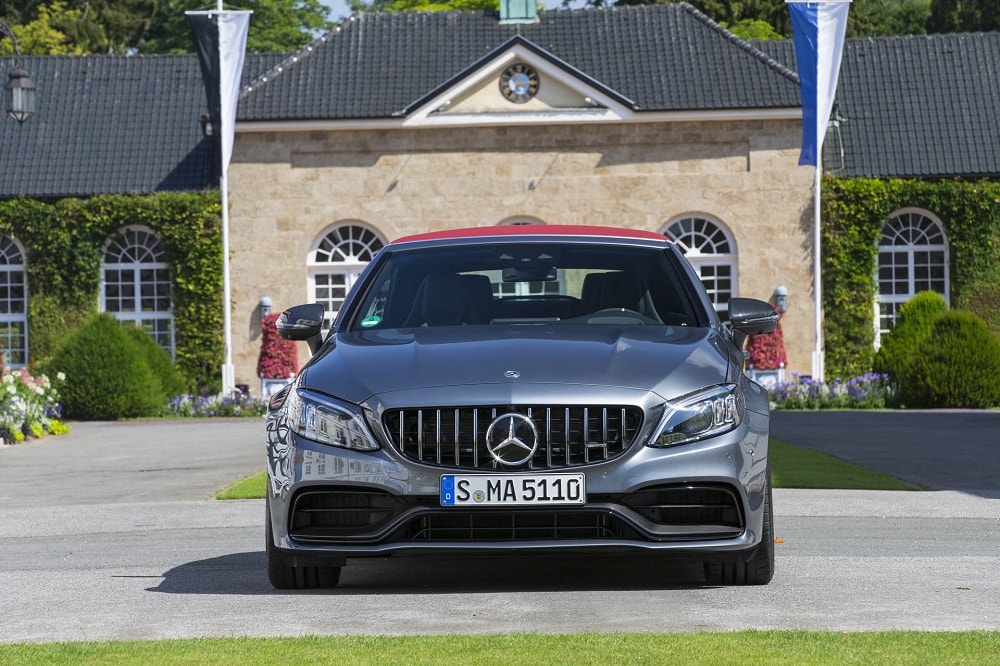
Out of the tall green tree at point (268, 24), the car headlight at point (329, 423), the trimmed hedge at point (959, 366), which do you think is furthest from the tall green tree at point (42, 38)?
the car headlight at point (329, 423)

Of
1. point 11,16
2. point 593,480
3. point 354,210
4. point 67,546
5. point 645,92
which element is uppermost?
point 11,16

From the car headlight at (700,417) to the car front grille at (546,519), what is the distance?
0.64ft

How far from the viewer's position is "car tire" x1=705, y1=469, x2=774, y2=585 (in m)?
6.52

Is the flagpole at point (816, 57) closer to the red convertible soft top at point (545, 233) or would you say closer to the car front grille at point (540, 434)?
the red convertible soft top at point (545, 233)

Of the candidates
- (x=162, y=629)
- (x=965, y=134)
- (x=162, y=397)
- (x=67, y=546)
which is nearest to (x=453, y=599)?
(x=162, y=629)

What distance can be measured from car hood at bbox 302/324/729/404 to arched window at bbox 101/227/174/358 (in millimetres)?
25700

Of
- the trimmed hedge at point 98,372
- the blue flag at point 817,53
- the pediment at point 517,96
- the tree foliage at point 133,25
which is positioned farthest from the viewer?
the tree foliage at point 133,25

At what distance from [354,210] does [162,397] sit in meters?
6.99

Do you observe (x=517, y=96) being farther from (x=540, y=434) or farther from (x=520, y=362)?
(x=540, y=434)

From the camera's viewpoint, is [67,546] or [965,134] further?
[965,134]

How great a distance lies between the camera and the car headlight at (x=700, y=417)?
616cm

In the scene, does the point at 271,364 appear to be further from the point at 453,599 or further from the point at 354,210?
the point at 453,599

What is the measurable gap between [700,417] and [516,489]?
30.0 inches

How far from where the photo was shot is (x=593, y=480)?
6137mm
